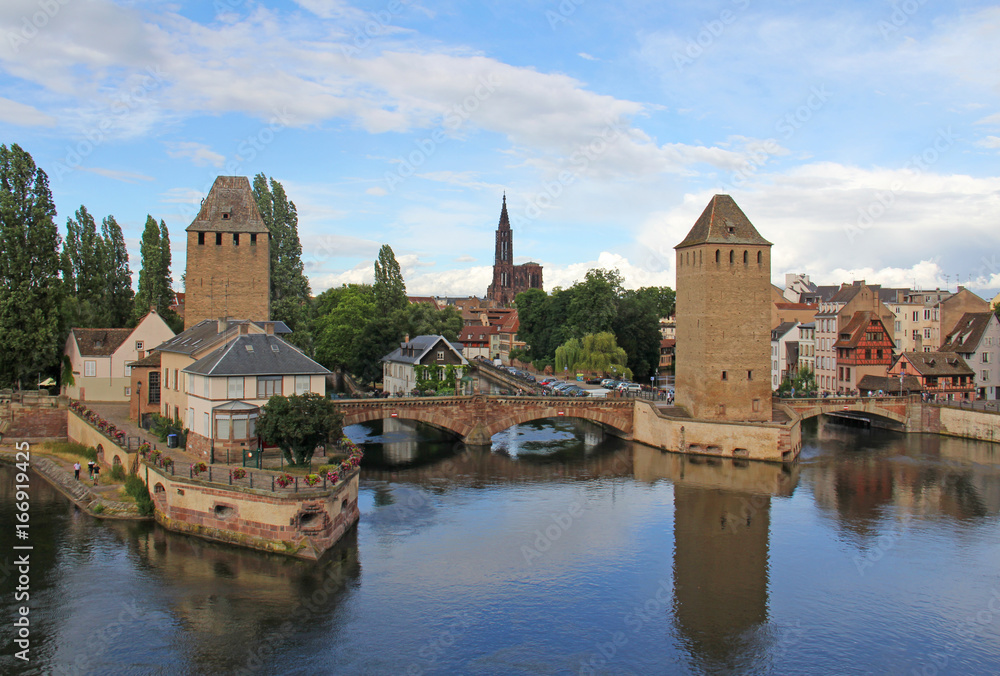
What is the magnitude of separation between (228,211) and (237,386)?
21162 millimetres

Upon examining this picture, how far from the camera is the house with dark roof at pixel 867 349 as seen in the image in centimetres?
6469

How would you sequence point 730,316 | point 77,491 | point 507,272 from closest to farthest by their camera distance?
point 77,491, point 730,316, point 507,272

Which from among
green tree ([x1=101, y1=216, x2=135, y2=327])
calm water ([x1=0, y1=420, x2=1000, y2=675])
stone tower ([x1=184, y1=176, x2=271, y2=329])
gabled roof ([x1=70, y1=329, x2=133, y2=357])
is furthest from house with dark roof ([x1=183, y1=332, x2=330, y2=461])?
green tree ([x1=101, y1=216, x2=135, y2=327])

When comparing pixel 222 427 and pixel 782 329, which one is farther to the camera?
pixel 782 329

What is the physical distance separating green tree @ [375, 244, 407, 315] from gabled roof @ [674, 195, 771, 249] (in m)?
37.3

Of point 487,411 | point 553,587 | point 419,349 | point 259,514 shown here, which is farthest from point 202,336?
point 553,587

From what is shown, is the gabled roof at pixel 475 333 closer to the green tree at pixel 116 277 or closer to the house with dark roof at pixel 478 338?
the house with dark roof at pixel 478 338

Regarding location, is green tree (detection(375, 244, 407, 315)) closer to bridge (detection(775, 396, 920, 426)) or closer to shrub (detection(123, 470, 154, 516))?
bridge (detection(775, 396, 920, 426))

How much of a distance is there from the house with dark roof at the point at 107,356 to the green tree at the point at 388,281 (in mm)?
29353

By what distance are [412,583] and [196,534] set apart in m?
9.65

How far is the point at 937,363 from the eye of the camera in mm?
64688

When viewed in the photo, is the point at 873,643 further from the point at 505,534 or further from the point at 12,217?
the point at 12,217

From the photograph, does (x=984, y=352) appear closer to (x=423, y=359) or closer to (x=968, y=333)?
(x=968, y=333)

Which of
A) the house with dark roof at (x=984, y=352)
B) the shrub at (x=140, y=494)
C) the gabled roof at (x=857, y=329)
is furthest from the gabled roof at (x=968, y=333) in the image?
the shrub at (x=140, y=494)
